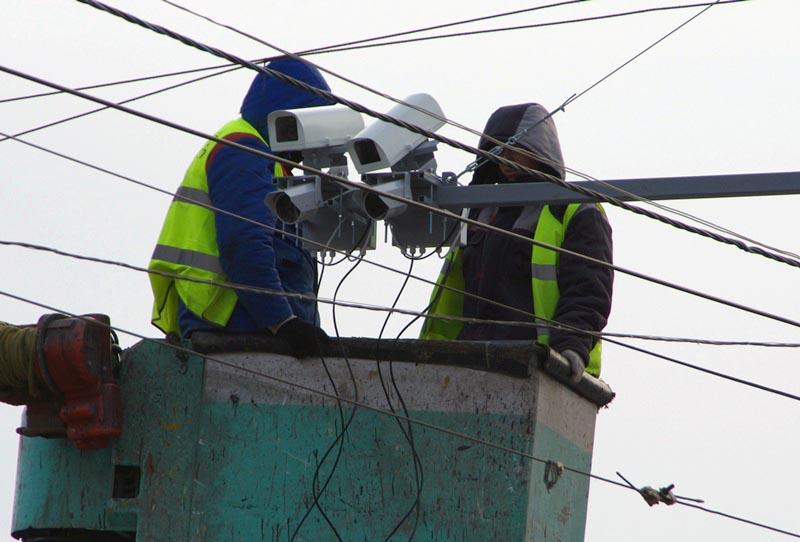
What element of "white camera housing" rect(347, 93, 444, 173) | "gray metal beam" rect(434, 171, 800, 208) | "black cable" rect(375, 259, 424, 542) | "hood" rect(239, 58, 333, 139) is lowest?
"black cable" rect(375, 259, 424, 542)

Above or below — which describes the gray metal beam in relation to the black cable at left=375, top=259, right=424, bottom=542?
above

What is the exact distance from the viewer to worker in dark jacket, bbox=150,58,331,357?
745cm

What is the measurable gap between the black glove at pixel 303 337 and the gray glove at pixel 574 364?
3.10 feet

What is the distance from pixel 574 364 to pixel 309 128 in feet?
5.07

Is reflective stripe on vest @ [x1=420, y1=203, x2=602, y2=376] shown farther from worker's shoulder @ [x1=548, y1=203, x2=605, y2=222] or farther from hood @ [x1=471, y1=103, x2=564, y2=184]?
hood @ [x1=471, y1=103, x2=564, y2=184]

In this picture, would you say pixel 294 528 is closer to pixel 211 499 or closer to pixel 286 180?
pixel 211 499

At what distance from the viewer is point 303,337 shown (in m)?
7.29

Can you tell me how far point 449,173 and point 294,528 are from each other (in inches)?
65.7

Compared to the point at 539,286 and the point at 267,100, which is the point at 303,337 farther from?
the point at 267,100

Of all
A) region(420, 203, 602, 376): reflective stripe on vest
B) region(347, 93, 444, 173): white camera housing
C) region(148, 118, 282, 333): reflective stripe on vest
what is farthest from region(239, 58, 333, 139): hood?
region(420, 203, 602, 376): reflective stripe on vest

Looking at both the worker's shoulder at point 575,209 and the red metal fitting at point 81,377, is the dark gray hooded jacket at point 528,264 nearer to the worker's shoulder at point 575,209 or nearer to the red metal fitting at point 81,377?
the worker's shoulder at point 575,209

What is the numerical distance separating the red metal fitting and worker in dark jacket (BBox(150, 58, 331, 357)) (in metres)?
0.38

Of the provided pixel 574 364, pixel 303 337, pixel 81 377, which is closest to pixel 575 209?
pixel 574 364

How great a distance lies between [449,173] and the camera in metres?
7.85
